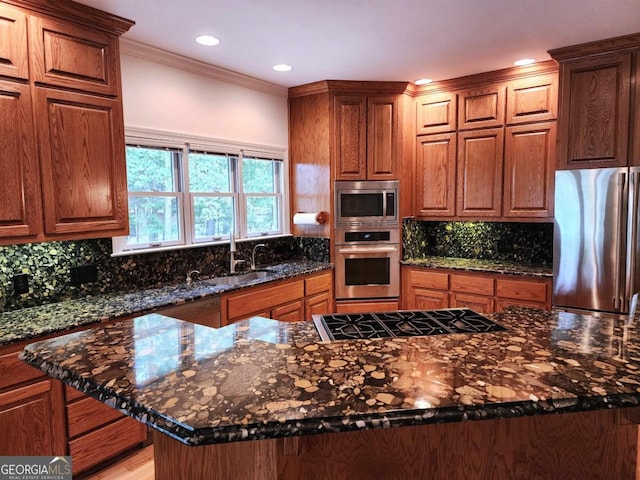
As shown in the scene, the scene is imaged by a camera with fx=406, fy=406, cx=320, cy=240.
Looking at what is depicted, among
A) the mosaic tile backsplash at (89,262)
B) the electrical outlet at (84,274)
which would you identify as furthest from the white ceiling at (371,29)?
the electrical outlet at (84,274)

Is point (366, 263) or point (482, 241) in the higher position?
point (482, 241)

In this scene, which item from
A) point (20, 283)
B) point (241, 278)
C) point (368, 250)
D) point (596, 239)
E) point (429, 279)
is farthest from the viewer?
point (368, 250)

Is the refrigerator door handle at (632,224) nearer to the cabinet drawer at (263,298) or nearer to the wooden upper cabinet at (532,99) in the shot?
the wooden upper cabinet at (532,99)

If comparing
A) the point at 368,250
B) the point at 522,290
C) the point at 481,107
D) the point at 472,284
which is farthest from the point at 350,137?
the point at 522,290

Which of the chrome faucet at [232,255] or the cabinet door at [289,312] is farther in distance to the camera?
the chrome faucet at [232,255]

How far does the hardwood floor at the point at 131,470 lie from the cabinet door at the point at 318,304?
1687 millimetres

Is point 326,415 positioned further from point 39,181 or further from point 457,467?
point 39,181

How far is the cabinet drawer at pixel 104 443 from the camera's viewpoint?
2.15 metres

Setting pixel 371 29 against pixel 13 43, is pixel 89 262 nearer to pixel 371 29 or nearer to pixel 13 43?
pixel 13 43

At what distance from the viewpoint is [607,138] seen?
2975mm

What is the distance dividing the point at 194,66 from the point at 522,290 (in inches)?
128

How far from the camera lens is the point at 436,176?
4.05 metres

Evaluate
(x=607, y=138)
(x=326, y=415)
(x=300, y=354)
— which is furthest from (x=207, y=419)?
(x=607, y=138)

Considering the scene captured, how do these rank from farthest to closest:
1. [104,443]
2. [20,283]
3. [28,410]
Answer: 1. [20,283]
2. [104,443]
3. [28,410]
